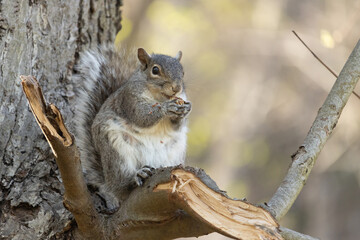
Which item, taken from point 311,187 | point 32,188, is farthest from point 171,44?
point 32,188

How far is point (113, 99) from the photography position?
2316mm

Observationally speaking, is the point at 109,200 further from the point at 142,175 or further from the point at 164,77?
the point at 164,77

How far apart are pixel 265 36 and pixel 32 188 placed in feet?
19.6

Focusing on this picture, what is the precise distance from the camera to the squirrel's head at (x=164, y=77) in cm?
235

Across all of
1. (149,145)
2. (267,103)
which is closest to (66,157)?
(149,145)

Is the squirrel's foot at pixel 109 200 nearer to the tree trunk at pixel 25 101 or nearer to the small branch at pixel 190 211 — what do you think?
the tree trunk at pixel 25 101

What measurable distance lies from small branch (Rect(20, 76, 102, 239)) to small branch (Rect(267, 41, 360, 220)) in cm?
57

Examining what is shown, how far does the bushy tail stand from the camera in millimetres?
2285

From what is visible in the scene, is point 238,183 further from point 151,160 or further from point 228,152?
point 151,160

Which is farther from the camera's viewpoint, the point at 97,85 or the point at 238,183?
the point at 238,183

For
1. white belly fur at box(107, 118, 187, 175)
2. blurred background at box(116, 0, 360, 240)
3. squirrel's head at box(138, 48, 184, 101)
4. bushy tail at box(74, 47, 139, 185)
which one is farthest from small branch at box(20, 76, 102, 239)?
blurred background at box(116, 0, 360, 240)

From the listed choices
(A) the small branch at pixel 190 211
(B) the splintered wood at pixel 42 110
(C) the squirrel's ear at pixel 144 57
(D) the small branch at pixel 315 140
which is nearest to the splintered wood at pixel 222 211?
(A) the small branch at pixel 190 211

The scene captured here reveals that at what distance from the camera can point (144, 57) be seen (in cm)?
248

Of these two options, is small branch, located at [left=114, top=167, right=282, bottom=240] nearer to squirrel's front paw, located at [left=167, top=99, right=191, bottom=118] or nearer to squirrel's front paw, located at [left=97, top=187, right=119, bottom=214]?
squirrel's front paw, located at [left=97, top=187, right=119, bottom=214]
